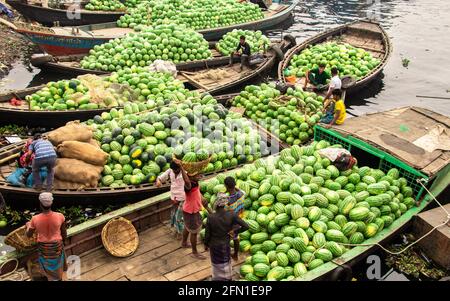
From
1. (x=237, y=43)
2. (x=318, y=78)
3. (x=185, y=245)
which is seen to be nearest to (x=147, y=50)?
(x=237, y=43)

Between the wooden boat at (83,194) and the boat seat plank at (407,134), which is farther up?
the boat seat plank at (407,134)

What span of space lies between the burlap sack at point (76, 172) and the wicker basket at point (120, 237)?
86.6 inches

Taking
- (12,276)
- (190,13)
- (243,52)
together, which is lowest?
(12,276)

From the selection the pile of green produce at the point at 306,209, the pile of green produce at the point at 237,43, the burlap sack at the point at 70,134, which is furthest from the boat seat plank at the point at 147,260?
the pile of green produce at the point at 237,43

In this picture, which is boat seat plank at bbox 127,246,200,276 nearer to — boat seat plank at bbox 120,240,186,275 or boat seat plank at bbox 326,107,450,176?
boat seat plank at bbox 120,240,186,275

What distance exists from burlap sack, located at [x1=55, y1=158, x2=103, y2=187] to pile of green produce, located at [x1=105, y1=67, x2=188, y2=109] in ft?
12.7

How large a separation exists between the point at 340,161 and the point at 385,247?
1.90 meters

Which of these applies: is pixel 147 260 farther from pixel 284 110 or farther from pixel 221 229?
pixel 284 110

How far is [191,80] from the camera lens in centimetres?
1605

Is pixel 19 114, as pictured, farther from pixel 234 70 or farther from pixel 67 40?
pixel 234 70

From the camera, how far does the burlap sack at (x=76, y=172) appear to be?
9.53 meters

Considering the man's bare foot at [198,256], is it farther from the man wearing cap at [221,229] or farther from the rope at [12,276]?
the rope at [12,276]

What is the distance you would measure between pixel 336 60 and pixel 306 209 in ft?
36.0
